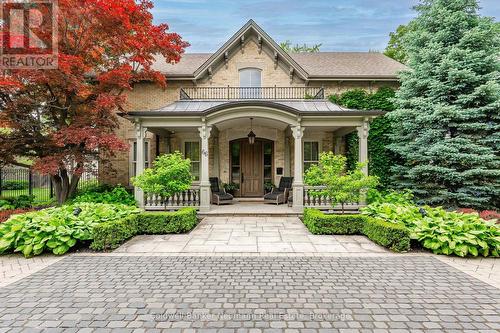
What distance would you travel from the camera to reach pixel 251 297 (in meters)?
3.48

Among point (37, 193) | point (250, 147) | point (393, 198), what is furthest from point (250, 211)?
point (37, 193)

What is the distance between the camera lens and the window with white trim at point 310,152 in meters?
12.3

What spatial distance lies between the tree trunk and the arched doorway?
6757 mm

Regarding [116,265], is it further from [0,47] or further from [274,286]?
[0,47]

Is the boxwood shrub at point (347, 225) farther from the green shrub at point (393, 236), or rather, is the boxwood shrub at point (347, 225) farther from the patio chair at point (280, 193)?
the patio chair at point (280, 193)

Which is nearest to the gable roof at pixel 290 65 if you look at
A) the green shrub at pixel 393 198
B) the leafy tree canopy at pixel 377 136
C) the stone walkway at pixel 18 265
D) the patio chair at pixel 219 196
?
the leafy tree canopy at pixel 377 136

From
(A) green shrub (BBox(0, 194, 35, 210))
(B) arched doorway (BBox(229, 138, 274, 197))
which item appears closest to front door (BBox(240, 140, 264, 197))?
(B) arched doorway (BBox(229, 138, 274, 197))

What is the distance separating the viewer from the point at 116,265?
470cm

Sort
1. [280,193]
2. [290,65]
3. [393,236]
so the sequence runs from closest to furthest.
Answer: [393,236] → [280,193] → [290,65]

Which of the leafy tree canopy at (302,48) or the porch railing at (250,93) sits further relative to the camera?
the leafy tree canopy at (302,48)

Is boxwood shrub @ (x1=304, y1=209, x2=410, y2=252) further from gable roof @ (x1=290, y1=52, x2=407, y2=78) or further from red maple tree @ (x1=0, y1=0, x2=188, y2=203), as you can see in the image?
gable roof @ (x1=290, y1=52, x2=407, y2=78)

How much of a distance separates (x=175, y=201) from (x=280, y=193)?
4.40 meters

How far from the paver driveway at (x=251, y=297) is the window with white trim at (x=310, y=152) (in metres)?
7.77

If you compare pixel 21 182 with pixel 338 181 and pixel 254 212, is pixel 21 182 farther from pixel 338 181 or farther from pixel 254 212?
pixel 338 181
